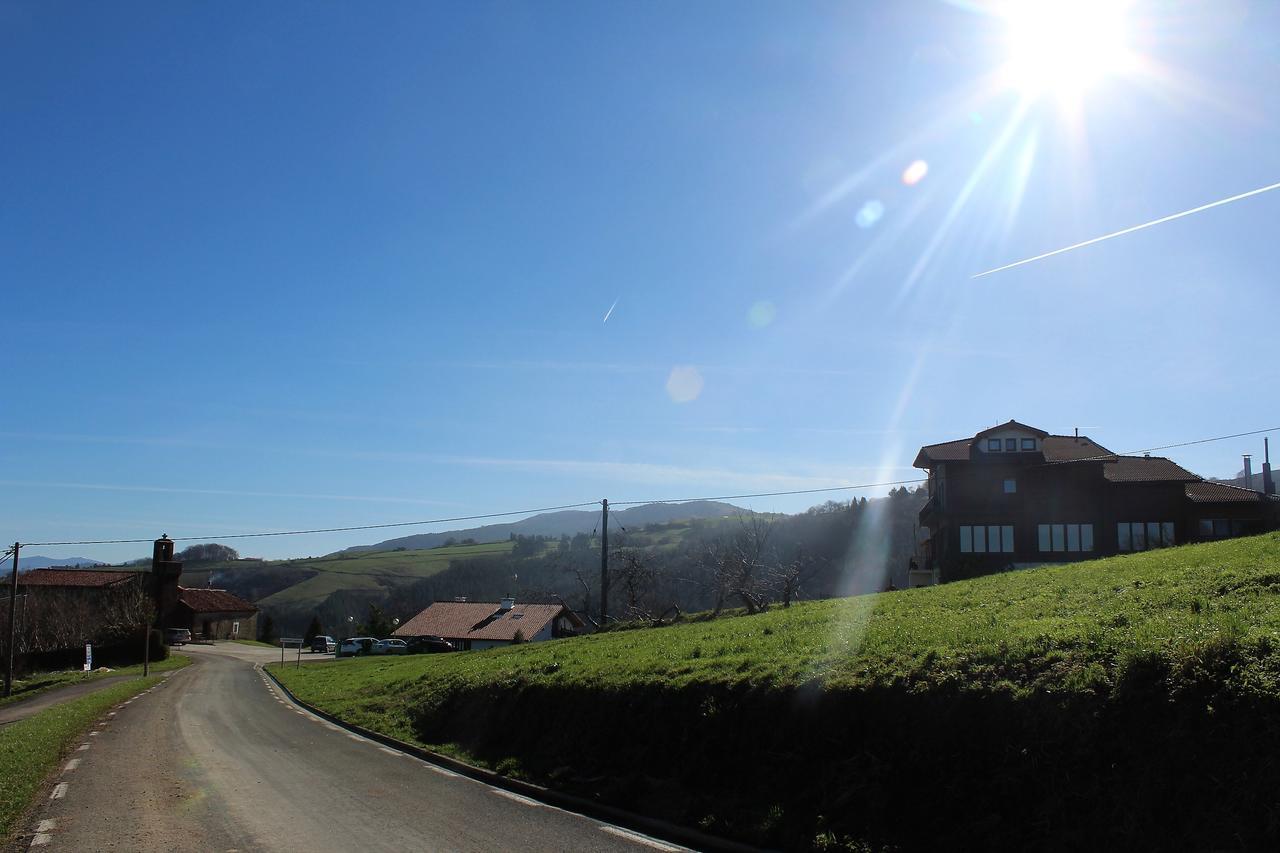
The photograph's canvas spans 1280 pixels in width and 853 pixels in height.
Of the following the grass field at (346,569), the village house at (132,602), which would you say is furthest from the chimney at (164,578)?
the grass field at (346,569)

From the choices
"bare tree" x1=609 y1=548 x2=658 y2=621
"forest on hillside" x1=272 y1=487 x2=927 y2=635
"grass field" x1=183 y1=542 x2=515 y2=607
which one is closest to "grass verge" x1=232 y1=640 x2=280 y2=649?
"forest on hillside" x1=272 y1=487 x2=927 y2=635

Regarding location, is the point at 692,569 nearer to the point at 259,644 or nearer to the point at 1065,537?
the point at 259,644

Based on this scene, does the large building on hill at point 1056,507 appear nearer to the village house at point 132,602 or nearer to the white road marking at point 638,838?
the white road marking at point 638,838

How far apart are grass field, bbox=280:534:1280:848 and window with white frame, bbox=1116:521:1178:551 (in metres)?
28.9

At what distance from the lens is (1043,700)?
324 inches

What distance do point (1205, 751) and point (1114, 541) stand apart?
40.7m

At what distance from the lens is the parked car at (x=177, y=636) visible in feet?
254

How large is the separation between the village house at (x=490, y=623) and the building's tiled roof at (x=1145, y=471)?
1456 inches

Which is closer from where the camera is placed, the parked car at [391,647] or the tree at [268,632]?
the parked car at [391,647]

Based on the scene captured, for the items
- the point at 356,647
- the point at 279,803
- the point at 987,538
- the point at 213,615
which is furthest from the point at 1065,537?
the point at 213,615

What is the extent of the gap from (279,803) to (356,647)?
5943 cm

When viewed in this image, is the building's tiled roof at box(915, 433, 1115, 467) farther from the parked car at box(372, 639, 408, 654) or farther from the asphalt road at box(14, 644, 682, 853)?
the parked car at box(372, 639, 408, 654)

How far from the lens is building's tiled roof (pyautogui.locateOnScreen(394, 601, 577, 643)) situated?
6419 centimetres

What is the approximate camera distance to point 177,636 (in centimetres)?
7825
